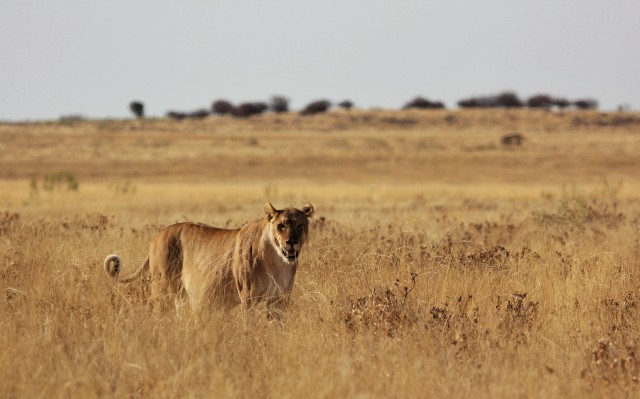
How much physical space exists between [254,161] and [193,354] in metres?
45.2

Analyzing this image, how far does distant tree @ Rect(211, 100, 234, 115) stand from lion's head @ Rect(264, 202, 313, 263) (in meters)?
108

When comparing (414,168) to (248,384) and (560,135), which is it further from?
(248,384)

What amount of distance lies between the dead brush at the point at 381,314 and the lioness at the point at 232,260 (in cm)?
59

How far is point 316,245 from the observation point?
1127 centimetres

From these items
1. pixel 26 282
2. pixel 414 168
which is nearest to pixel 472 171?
pixel 414 168

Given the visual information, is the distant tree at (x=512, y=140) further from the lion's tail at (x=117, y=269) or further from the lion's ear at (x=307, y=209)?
the lion's ear at (x=307, y=209)

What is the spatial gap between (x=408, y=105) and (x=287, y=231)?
356ft

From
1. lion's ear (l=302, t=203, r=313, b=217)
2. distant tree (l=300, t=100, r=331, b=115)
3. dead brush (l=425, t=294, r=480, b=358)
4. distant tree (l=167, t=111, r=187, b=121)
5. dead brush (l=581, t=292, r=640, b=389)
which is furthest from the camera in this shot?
distant tree (l=167, t=111, r=187, b=121)

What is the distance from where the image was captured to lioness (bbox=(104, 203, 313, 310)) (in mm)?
7238

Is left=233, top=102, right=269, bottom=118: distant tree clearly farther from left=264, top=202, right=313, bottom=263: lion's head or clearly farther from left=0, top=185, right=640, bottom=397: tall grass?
left=264, top=202, right=313, bottom=263: lion's head

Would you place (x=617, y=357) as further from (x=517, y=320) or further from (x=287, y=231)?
(x=287, y=231)

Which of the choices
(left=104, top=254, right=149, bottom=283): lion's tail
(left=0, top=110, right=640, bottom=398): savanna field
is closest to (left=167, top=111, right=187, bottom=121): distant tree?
(left=0, top=110, right=640, bottom=398): savanna field

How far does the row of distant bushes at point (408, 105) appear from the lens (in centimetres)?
10755

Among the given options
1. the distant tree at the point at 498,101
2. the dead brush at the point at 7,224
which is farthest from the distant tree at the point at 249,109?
the dead brush at the point at 7,224
